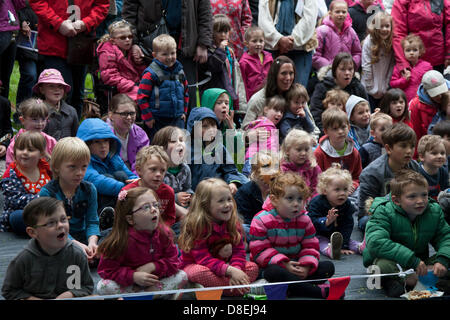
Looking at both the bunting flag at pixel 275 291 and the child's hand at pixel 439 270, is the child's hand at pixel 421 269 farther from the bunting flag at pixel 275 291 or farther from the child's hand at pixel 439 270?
the bunting flag at pixel 275 291

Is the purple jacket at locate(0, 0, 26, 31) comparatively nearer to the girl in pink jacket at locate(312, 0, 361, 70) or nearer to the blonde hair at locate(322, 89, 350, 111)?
the blonde hair at locate(322, 89, 350, 111)

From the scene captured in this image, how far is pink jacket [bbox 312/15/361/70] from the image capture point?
866cm

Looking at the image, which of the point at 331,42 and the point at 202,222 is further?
the point at 331,42

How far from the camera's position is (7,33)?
711 centimetres

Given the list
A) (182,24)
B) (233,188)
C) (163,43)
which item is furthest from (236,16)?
(233,188)

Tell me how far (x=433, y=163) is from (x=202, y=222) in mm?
2415

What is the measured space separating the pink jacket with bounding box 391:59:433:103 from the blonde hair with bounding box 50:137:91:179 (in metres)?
4.65

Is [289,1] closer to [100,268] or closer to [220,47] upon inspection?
[220,47]

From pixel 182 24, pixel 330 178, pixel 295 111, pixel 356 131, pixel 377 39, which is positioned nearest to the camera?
pixel 330 178

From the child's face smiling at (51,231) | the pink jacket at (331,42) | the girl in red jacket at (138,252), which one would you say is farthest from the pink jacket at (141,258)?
the pink jacket at (331,42)

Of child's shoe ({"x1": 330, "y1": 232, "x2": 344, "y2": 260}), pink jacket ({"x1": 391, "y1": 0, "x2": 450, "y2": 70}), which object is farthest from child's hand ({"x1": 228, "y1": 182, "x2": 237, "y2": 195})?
pink jacket ({"x1": 391, "y1": 0, "x2": 450, "y2": 70})

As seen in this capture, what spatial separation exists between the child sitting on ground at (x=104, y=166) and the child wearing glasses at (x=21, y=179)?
1.25 feet

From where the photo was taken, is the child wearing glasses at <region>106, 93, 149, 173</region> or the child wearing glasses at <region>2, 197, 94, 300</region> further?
the child wearing glasses at <region>106, 93, 149, 173</region>

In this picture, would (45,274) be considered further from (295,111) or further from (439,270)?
(295,111)
